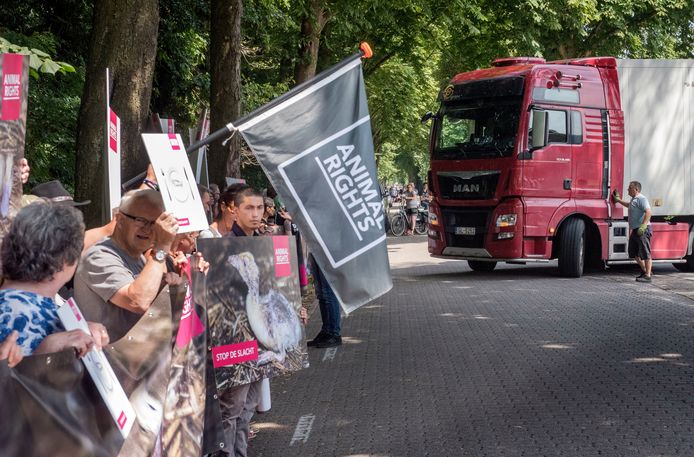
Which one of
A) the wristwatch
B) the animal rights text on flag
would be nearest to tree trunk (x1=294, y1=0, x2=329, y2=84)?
the animal rights text on flag

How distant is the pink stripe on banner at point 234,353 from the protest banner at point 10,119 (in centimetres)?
158

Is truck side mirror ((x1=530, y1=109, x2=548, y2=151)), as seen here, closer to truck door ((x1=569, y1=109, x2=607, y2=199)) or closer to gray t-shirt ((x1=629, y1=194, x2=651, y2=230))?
truck door ((x1=569, y1=109, x2=607, y2=199))

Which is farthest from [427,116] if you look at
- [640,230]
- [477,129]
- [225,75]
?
[225,75]

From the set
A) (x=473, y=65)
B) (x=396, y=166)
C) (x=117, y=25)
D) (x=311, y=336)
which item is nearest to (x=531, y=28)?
(x=473, y=65)

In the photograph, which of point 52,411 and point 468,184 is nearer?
point 52,411

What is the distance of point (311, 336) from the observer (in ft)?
39.6

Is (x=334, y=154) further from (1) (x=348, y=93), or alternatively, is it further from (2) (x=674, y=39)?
(2) (x=674, y=39)

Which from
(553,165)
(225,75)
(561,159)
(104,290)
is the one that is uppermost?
(225,75)

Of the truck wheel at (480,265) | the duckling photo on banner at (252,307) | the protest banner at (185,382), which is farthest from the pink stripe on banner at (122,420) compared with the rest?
the truck wheel at (480,265)

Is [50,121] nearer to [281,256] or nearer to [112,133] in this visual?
[112,133]

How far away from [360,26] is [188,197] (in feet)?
65.3

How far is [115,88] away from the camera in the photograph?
9.63 m

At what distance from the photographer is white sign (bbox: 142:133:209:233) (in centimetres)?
484

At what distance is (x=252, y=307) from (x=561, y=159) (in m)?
13.5
